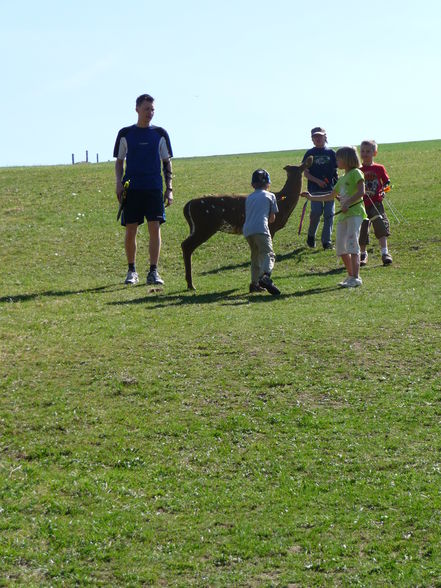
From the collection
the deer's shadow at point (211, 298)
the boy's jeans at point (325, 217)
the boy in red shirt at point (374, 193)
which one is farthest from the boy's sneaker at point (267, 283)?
the boy's jeans at point (325, 217)

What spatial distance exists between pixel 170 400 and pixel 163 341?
73.2 inches

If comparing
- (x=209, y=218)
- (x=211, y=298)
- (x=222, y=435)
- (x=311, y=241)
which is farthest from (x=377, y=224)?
(x=222, y=435)

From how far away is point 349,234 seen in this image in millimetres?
12945

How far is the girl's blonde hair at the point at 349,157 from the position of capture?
12.9 m

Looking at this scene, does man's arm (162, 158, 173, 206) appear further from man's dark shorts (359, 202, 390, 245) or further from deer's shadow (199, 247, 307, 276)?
man's dark shorts (359, 202, 390, 245)

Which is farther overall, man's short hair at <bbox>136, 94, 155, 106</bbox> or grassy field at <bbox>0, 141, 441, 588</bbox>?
man's short hair at <bbox>136, 94, 155, 106</bbox>

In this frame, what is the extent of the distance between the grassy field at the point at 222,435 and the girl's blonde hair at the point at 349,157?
1702 millimetres

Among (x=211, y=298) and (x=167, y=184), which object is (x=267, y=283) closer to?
(x=211, y=298)

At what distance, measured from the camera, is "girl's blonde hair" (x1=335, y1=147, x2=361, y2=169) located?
42.5 ft

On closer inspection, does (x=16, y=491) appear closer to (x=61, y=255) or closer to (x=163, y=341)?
(x=163, y=341)

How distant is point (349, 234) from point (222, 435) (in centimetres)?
581

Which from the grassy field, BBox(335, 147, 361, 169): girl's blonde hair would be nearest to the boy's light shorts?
the grassy field

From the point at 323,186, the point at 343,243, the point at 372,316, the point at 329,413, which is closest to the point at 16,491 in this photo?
the point at 329,413

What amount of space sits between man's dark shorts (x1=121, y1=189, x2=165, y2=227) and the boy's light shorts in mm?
2747
